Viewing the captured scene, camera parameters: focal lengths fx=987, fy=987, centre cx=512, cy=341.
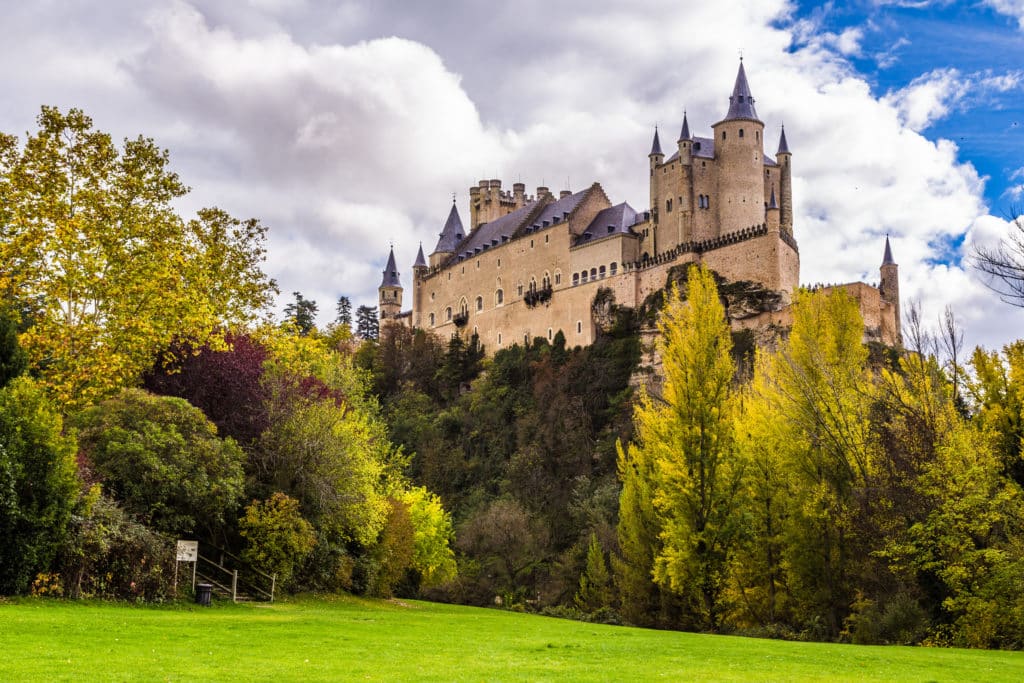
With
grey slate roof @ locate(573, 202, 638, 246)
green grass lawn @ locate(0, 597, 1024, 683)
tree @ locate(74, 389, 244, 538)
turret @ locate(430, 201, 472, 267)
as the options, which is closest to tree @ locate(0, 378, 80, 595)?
green grass lawn @ locate(0, 597, 1024, 683)

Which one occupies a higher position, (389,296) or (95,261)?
(389,296)

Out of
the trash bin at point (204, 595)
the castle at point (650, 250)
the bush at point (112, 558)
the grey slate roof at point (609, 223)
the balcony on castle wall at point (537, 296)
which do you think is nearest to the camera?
the bush at point (112, 558)

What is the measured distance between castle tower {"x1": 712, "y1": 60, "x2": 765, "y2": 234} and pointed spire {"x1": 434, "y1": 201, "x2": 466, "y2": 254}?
3478 cm

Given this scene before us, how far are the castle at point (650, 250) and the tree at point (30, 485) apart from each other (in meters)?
48.6

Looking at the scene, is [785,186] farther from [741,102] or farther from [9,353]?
[9,353]

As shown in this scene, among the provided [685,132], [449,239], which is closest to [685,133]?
[685,132]

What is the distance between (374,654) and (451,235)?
279 ft

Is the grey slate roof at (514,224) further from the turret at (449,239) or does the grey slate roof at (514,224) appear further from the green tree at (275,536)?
the green tree at (275,536)

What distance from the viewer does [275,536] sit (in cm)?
2652

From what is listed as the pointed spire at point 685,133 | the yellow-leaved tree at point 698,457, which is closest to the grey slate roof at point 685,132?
the pointed spire at point 685,133

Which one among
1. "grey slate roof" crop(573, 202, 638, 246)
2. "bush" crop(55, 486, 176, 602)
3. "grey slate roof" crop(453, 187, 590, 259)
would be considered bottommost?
"bush" crop(55, 486, 176, 602)

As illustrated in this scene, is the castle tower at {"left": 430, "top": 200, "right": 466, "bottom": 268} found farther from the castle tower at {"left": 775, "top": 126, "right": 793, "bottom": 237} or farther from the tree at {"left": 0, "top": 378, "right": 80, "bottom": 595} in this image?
the tree at {"left": 0, "top": 378, "right": 80, "bottom": 595}

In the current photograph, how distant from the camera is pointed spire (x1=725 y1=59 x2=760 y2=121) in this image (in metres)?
67.4

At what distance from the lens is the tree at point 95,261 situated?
76.2ft
